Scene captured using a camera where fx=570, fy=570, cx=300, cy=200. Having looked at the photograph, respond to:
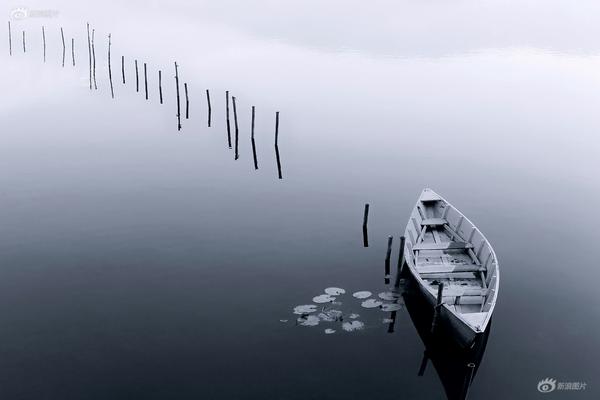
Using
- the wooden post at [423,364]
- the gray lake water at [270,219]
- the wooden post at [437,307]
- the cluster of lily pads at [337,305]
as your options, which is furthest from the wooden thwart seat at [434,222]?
the wooden post at [423,364]

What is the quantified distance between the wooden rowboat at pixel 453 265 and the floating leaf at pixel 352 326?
3005 mm

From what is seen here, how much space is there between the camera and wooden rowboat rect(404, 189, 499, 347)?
21359 mm

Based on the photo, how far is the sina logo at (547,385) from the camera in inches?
806

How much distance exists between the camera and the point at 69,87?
65.6 meters

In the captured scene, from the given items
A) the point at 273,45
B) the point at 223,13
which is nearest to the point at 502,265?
the point at 273,45

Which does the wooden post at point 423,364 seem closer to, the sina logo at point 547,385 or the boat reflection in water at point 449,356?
the boat reflection in water at point 449,356

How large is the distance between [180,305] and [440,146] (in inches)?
1260

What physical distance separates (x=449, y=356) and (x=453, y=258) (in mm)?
6486

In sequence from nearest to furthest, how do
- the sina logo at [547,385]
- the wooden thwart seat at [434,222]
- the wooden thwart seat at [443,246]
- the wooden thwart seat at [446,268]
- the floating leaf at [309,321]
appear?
the sina logo at [547,385], the floating leaf at [309,321], the wooden thwart seat at [446,268], the wooden thwart seat at [443,246], the wooden thwart seat at [434,222]

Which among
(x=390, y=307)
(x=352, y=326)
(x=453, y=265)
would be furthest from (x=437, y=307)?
(x=453, y=265)

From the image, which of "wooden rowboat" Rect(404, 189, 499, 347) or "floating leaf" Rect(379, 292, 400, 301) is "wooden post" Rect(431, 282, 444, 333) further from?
"floating leaf" Rect(379, 292, 400, 301)

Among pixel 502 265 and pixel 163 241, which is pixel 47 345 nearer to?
pixel 163 241

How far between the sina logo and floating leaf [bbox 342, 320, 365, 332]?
6902mm

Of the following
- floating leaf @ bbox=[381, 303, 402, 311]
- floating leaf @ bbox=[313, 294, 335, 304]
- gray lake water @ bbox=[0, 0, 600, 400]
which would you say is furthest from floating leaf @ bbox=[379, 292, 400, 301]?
floating leaf @ bbox=[313, 294, 335, 304]
